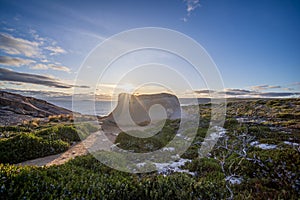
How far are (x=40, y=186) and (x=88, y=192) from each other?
1.31m

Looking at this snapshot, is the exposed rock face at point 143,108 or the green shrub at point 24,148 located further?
the exposed rock face at point 143,108

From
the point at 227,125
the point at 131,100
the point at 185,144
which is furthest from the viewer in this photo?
the point at 131,100

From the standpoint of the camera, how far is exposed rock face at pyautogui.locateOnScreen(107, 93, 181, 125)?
25.2 meters

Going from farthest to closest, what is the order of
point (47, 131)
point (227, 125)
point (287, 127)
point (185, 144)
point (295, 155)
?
point (227, 125) < point (287, 127) < point (47, 131) < point (185, 144) < point (295, 155)

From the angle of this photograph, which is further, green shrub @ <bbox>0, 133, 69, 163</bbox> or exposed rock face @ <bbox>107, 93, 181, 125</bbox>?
exposed rock face @ <bbox>107, 93, 181, 125</bbox>

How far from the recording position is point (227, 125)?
55.8 feet

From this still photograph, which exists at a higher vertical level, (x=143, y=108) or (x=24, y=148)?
(x=143, y=108)

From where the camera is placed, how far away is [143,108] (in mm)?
27484

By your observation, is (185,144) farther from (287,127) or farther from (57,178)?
(287,127)

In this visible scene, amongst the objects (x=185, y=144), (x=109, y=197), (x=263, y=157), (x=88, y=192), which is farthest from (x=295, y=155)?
(x=88, y=192)

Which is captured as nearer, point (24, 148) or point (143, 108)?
point (24, 148)

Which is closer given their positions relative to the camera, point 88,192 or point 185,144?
point 88,192

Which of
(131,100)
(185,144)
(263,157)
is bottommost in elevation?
(185,144)

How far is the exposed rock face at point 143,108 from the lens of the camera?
992 inches
